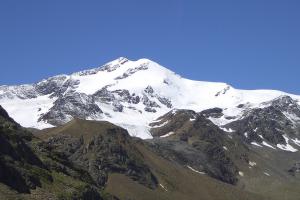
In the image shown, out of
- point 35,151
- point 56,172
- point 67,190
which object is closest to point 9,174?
point 67,190

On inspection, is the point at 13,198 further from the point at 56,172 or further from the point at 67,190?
the point at 56,172

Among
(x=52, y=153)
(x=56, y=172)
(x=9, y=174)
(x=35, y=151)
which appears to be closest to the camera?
(x=9, y=174)

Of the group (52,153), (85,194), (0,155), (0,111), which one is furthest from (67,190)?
(0,111)

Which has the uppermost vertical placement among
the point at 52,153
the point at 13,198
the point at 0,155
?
the point at 52,153

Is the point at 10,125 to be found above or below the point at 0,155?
A: above

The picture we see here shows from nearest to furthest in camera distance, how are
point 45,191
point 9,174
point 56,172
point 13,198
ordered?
point 13,198 < point 9,174 < point 45,191 < point 56,172

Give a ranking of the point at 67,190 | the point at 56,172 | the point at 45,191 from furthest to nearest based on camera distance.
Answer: the point at 56,172, the point at 67,190, the point at 45,191

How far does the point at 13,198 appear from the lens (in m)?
86.4

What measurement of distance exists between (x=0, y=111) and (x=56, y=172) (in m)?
30.0

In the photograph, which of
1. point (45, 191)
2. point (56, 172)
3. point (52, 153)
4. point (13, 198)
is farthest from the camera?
point (52, 153)

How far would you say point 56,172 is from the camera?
120 meters

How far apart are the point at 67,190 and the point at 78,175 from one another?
23701mm

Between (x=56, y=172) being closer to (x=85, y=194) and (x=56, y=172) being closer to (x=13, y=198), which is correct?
(x=85, y=194)

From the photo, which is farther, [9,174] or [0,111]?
[0,111]
